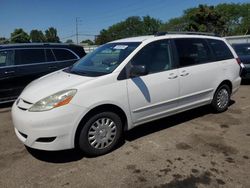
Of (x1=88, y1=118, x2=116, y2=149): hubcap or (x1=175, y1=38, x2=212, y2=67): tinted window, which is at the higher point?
(x1=175, y1=38, x2=212, y2=67): tinted window

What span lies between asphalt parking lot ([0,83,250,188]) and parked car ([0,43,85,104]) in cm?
202

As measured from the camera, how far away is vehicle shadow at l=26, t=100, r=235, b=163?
4.01 metres

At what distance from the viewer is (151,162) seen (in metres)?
3.80

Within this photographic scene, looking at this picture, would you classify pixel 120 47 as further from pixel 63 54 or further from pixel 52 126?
pixel 63 54

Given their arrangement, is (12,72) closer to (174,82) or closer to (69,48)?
(69,48)

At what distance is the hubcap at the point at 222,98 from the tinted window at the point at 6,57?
5.16 meters

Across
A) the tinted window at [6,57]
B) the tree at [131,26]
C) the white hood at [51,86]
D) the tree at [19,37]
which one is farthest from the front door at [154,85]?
the tree at [131,26]

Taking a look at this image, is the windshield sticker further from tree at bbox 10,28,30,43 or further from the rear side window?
tree at bbox 10,28,30,43

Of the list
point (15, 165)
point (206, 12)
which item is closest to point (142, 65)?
point (15, 165)

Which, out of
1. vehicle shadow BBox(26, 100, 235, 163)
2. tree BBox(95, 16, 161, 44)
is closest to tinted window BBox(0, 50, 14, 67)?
vehicle shadow BBox(26, 100, 235, 163)

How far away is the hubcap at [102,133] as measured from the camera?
3908mm

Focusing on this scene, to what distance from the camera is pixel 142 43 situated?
4500mm

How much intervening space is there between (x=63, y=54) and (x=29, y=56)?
37.7 inches

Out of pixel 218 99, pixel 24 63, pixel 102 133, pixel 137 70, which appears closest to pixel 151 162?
pixel 102 133
